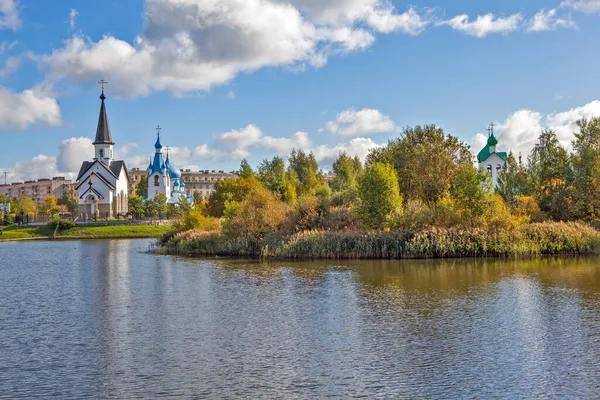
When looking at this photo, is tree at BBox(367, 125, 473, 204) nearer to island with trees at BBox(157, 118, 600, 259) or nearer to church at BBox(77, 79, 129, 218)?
island with trees at BBox(157, 118, 600, 259)

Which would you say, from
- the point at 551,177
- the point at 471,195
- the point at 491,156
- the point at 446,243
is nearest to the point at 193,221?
the point at 446,243

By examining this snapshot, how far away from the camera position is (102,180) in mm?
124188

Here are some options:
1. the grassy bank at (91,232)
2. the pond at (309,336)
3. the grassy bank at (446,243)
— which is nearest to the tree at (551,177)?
the grassy bank at (446,243)

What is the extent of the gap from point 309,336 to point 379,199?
2734cm

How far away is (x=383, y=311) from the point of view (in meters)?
22.4

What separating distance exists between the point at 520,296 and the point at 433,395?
13.0 metres

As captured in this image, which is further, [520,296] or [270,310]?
[520,296]

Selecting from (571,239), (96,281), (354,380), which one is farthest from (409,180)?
(354,380)

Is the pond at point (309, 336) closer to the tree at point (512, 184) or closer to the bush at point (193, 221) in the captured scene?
the tree at point (512, 184)

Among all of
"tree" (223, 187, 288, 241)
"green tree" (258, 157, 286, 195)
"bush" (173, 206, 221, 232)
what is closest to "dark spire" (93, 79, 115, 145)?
"green tree" (258, 157, 286, 195)

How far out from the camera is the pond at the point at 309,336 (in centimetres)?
1414

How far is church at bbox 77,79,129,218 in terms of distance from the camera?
4882 inches

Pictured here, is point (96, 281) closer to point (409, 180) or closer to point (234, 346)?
point (234, 346)

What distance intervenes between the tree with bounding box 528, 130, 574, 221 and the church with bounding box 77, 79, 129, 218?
87650 millimetres
